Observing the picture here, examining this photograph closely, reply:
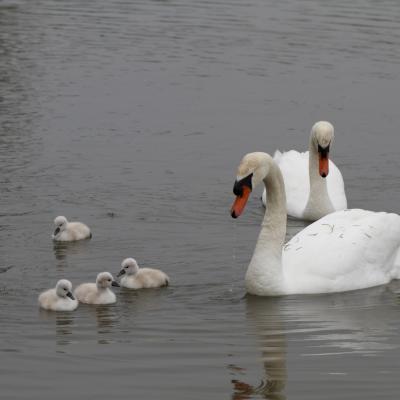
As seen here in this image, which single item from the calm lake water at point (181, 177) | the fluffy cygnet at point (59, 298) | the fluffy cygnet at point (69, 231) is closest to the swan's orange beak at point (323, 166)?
the calm lake water at point (181, 177)

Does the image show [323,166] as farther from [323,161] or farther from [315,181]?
[315,181]

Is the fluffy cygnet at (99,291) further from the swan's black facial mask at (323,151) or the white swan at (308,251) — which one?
the swan's black facial mask at (323,151)

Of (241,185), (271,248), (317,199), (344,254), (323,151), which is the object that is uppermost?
(241,185)

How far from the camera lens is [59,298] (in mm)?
12430

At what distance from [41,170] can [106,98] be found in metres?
4.38

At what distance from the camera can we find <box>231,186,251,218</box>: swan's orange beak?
41.1 ft

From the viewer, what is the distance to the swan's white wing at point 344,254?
44.0 feet

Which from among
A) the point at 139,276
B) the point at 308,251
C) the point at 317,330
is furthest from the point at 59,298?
the point at 308,251

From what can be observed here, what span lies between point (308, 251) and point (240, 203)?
1.21 meters

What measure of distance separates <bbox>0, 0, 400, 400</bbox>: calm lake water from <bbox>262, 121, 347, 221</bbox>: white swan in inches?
17.1

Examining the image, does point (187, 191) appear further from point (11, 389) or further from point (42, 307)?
point (11, 389)

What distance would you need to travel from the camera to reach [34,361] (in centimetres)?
1105

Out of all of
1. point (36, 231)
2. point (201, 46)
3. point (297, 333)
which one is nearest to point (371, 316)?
point (297, 333)

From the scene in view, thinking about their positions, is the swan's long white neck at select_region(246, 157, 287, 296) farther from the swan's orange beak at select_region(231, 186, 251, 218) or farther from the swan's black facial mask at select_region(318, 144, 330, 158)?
the swan's black facial mask at select_region(318, 144, 330, 158)
